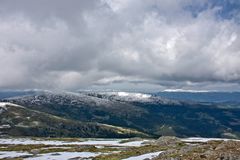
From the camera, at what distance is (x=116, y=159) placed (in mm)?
60375

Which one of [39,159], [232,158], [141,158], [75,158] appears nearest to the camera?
[232,158]

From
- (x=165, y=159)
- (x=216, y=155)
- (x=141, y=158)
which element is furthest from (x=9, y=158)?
(x=216, y=155)

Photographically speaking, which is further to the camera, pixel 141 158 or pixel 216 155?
pixel 141 158

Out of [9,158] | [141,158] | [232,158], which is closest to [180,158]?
[232,158]

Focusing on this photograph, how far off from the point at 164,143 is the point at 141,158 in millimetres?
53862

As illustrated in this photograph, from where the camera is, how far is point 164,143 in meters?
110

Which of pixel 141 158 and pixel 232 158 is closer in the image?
pixel 232 158

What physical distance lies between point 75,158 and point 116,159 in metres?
8.19

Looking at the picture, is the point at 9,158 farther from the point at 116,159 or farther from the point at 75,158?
the point at 116,159

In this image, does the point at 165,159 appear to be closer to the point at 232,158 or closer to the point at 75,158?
the point at 232,158

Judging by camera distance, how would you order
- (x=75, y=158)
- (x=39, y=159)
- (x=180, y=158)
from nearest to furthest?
1. (x=180, y=158)
2. (x=75, y=158)
3. (x=39, y=159)

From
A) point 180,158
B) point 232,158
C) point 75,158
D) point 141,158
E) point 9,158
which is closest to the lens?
point 232,158

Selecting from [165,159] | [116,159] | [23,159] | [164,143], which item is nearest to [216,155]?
[165,159]

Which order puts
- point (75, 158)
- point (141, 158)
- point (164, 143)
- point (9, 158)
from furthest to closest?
1. point (164, 143)
2. point (9, 158)
3. point (75, 158)
4. point (141, 158)
